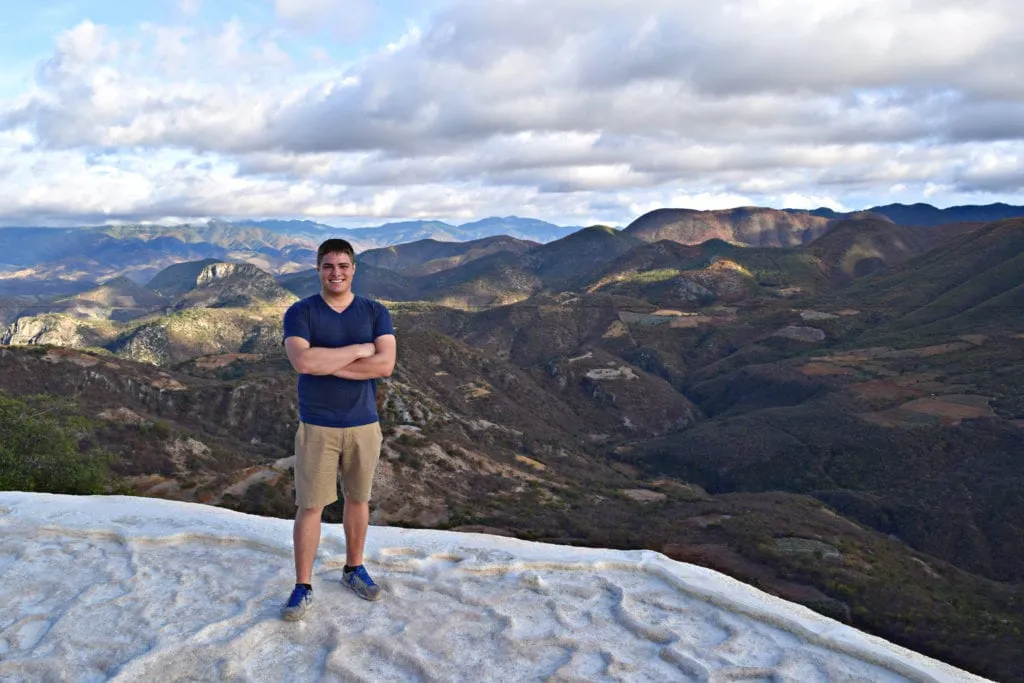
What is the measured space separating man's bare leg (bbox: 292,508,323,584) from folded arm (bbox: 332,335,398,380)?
1183mm

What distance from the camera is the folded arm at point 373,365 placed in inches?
213

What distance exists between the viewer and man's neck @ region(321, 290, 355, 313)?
5500mm

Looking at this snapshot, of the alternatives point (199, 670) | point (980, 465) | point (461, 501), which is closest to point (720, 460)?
point (980, 465)

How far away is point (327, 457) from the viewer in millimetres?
5465

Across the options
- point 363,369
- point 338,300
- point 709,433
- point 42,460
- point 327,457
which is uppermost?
point 338,300

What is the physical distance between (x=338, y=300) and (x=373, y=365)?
612 millimetres

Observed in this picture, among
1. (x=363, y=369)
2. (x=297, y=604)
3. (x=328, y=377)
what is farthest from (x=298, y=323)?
(x=297, y=604)

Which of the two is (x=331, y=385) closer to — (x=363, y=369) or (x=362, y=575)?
(x=363, y=369)

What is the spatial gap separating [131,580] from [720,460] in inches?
2215

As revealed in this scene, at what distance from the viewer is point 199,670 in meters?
4.82

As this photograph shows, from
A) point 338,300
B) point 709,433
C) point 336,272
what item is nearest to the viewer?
point 336,272

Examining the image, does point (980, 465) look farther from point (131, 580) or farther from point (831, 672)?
point (131, 580)

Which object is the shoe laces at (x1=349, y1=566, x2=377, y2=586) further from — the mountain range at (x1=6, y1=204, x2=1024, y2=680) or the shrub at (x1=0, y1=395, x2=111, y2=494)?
the shrub at (x1=0, y1=395, x2=111, y2=494)

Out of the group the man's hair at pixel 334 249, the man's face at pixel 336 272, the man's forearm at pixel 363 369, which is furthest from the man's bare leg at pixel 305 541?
the man's hair at pixel 334 249
